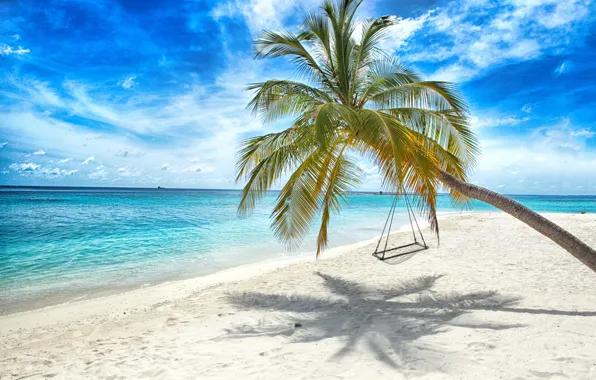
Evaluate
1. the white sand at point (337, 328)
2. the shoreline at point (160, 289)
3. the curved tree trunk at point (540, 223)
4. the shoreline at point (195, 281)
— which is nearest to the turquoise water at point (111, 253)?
the shoreline at point (195, 281)

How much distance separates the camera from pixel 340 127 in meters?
5.76

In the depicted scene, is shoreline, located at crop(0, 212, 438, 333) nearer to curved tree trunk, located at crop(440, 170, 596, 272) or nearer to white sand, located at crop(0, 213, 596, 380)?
white sand, located at crop(0, 213, 596, 380)

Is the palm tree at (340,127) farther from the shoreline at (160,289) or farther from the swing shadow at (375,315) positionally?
the shoreline at (160,289)

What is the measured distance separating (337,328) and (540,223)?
302cm

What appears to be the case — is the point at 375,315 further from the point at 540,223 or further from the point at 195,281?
the point at 195,281

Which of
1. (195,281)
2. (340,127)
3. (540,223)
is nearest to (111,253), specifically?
(195,281)

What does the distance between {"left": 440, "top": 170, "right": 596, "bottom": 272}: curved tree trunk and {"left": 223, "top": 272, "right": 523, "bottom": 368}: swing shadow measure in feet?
3.75

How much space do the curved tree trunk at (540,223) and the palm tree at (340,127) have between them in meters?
0.03

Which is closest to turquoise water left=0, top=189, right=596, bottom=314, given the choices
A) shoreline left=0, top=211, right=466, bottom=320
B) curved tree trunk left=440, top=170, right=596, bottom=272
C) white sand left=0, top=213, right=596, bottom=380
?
shoreline left=0, top=211, right=466, bottom=320

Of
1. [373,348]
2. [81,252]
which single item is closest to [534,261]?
[373,348]

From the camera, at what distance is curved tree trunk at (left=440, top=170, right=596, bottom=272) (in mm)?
4137

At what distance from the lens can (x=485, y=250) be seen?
9.07 meters

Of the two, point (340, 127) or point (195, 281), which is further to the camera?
point (195, 281)

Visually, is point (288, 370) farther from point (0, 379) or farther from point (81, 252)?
point (81, 252)
